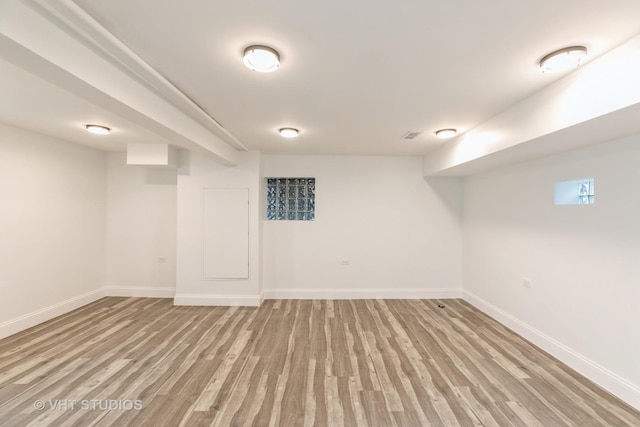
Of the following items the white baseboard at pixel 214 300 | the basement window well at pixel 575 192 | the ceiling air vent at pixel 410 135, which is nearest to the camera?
the basement window well at pixel 575 192

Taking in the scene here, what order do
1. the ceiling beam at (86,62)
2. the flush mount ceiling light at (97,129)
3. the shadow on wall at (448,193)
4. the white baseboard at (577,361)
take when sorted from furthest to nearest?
the shadow on wall at (448,193) → the flush mount ceiling light at (97,129) → the white baseboard at (577,361) → the ceiling beam at (86,62)

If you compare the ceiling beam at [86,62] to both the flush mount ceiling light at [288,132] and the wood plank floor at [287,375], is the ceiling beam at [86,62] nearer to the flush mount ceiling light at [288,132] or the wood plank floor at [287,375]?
the flush mount ceiling light at [288,132]

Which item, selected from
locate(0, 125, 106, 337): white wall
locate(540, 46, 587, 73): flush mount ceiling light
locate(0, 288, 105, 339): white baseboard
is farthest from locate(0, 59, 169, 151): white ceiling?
locate(540, 46, 587, 73): flush mount ceiling light

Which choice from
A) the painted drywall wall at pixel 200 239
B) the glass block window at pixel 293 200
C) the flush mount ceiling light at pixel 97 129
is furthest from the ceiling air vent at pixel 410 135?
the flush mount ceiling light at pixel 97 129

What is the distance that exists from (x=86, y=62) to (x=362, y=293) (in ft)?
14.7

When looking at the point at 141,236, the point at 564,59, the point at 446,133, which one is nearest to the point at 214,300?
the point at 141,236

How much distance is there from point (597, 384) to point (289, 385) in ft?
8.94

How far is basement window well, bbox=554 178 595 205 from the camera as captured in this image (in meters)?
2.62

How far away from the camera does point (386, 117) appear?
287cm

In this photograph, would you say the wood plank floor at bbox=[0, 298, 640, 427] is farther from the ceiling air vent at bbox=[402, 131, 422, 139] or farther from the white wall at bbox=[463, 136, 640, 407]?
the ceiling air vent at bbox=[402, 131, 422, 139]

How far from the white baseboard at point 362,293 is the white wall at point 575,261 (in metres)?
0.85

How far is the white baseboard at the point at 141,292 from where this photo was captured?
15.5ft

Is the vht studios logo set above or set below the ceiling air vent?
below

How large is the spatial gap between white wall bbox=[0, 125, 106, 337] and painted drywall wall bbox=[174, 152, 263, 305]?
4.91 feet
